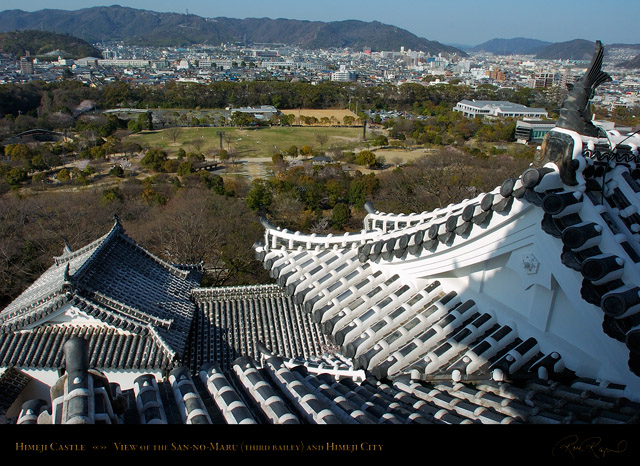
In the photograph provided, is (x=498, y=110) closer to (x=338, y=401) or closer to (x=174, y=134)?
(x=174, y=134)

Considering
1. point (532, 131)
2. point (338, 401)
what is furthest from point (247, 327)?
point (532, 131)

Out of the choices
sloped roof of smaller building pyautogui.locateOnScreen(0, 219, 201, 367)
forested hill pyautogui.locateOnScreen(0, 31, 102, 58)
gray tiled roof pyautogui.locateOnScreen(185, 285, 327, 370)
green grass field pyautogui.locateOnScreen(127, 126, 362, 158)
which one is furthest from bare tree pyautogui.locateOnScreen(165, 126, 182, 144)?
forested hill pyautogui.locateOnScreen(0, 31, 102, 58)

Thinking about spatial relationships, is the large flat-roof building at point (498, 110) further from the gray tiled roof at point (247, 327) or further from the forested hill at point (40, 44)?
the forested hill at point (40, 44)

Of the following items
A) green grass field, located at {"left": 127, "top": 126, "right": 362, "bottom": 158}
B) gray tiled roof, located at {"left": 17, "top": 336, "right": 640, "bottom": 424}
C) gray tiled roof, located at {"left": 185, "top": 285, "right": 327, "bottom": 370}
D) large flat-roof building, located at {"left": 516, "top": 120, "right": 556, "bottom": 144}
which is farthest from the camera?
green grass field, located at {"left": 127, "top": 126, "right": 362, "bottom": 158}

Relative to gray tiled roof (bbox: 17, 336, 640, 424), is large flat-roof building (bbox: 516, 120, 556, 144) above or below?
below

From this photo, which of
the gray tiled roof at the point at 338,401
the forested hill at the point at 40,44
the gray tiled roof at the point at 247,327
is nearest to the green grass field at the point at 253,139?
the gray tiled roof at the point at 247,327

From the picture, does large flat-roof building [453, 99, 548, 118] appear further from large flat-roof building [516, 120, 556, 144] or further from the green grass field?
large flat-roof building [516, 120, 556, 144]

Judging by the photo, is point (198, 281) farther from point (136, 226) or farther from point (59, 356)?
point (136, 226)
